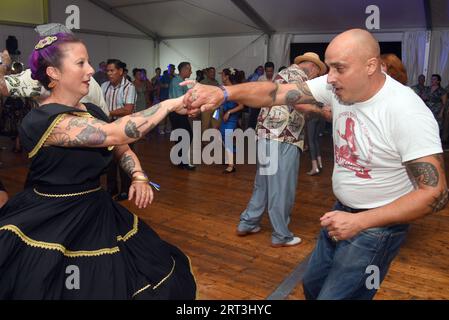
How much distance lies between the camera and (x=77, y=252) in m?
1.89

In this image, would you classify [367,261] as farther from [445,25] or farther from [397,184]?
[445,25]

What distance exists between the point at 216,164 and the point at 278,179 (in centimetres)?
400

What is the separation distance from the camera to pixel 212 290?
10.5 feet

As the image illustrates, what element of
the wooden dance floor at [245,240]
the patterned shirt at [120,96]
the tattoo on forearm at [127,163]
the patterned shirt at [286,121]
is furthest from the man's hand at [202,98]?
the patterned shirt at [120,96]

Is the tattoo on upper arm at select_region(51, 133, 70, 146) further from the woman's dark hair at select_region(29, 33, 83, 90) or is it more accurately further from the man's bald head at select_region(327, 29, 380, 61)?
the man's bald head at select_region(327, 29, 380, 61)

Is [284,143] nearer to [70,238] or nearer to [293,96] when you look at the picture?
[293,96]

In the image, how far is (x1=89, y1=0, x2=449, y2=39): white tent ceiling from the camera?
37.7ft

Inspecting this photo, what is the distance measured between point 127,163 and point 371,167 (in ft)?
4.32

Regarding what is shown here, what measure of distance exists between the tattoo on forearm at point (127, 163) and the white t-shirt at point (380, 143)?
3.65ft

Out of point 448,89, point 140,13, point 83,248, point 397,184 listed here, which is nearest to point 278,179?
point 397,184


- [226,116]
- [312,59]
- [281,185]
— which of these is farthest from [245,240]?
[226,116]

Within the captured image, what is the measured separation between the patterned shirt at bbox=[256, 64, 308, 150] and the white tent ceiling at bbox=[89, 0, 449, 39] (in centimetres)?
890

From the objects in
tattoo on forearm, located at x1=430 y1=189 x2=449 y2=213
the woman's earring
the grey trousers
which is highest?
the woman's earring

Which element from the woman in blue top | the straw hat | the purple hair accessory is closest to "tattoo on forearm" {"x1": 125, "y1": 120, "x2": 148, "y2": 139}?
the purple hair accessory
